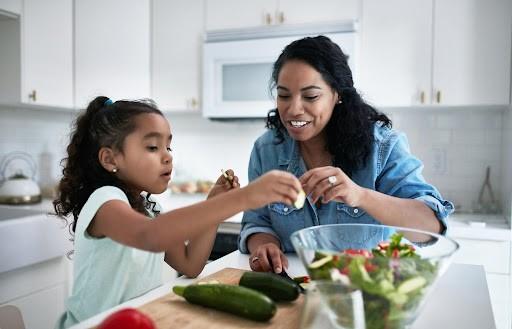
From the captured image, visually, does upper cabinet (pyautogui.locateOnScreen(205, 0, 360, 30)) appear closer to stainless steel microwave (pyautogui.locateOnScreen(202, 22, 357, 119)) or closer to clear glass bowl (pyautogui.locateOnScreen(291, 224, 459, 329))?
stainless steel microwave (pyautogui.locateOnScreen(202, 22, 357, 119))

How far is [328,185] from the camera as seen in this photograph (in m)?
1.13

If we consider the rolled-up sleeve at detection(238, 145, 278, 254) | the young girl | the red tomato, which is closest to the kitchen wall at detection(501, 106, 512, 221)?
the rolled-up sleeve at detection(238, 145, 278, 254)

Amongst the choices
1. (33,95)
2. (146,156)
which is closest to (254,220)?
(146,156)

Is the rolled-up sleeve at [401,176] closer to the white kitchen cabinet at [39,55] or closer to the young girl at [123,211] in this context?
the young girl at [123,211]

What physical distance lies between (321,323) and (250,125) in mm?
2719

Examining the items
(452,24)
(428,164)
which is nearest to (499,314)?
(428,164)

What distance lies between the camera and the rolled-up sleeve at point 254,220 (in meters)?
1.51

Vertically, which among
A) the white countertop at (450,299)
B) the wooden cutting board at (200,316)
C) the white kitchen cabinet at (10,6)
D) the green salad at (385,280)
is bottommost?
the white countertop at (450,299)

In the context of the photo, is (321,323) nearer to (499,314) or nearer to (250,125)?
(499,314)

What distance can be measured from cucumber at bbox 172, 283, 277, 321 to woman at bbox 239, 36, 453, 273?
0.94ft

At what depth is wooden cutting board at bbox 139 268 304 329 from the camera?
2.91ft

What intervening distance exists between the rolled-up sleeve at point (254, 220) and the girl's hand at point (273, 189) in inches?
23.8

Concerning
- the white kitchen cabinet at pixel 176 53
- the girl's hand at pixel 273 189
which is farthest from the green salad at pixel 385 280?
the white kitchen cabinet at pixel 176 53

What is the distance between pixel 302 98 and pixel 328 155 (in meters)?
0.28
